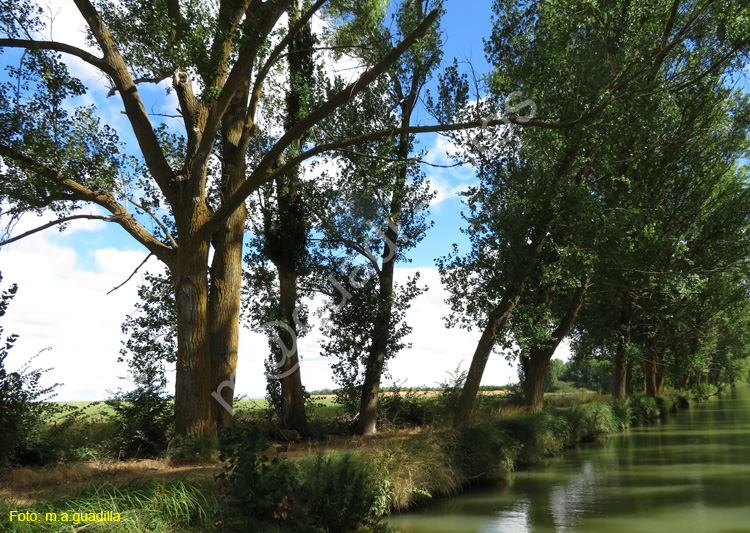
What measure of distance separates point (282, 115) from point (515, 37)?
21.4 feet

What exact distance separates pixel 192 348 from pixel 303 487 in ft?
13.5

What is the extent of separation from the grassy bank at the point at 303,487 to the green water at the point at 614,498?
0.55 meters

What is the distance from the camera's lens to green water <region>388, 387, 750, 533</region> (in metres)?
8.09

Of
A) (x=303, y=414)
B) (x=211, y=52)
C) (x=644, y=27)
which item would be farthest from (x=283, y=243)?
(x=644, y=27)

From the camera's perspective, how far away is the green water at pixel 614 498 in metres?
8.09

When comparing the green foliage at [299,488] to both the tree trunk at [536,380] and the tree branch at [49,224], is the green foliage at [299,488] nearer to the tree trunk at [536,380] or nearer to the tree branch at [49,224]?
the tree branch at [49,224]

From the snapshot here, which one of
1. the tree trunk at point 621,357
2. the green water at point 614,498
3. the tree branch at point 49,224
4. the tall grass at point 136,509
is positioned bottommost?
the green water at point 614,498

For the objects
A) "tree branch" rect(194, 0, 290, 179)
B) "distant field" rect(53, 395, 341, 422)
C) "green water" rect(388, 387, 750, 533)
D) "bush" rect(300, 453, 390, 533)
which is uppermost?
"tree branch" rect(194, 0, 290, 179)

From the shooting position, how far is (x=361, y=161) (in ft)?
45.4

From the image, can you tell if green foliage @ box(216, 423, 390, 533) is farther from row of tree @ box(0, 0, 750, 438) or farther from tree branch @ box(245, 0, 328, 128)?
tree branch @ box(245, 0, 328, 128)

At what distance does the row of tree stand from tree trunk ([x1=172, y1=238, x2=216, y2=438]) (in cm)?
4

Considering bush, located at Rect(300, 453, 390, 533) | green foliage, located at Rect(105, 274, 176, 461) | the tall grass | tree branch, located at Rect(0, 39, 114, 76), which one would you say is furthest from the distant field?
tree branch, located at Rect(0, 39, 114, 76)

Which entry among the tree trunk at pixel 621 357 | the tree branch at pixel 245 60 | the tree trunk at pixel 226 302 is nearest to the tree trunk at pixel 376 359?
the tree trunk at pixel 226 302

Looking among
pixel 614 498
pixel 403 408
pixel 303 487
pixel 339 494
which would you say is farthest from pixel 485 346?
pixel 303 487
